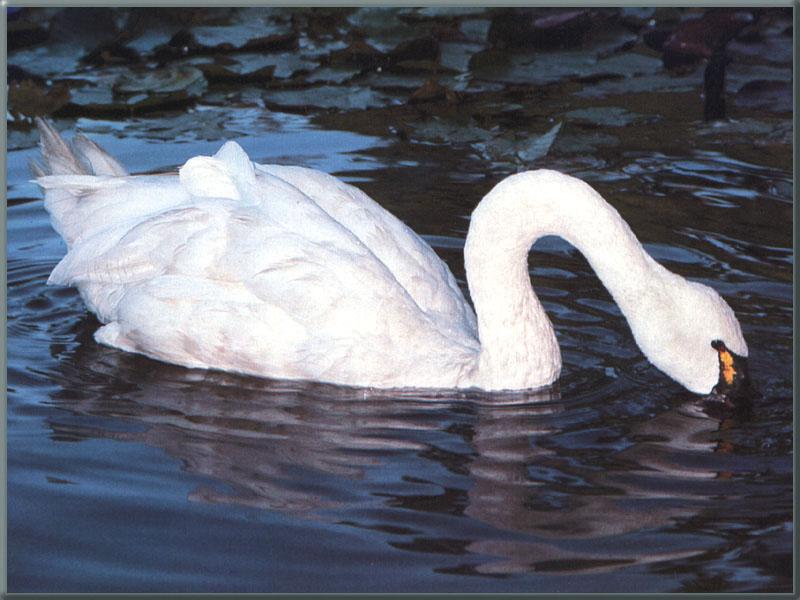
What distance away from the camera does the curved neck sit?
5.54 meters

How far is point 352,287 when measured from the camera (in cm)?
593

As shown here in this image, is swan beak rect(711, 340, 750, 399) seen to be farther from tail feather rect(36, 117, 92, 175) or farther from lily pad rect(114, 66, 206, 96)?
lily pad rect(114, 66, 206, 96)

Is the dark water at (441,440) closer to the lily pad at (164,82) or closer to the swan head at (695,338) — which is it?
the swan head at (695,338)

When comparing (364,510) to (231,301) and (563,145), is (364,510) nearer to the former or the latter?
(231,301)

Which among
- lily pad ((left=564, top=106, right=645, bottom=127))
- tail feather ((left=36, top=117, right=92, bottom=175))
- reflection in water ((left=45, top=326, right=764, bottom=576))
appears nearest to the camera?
reflection in water ((left=45, top=326, right=764, bottom=576))

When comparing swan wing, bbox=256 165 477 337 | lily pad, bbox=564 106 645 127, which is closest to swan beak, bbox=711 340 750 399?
swan wing, bbox=256 165 477 337

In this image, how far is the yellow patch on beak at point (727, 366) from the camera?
18.1 feet

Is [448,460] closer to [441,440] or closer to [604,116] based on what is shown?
[441,440]

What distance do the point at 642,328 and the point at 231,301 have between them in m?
1.73

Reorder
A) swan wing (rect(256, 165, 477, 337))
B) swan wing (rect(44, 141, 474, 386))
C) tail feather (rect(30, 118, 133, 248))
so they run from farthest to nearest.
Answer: tail feather (rect(30, 118, 133, 248)) < swan wing (rect(256, 165, 477, 337)) < swan wing (rect(44, 141, 474, 386))

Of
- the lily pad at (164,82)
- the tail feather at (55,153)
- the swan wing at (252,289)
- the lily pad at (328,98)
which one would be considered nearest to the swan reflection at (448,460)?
the swan wing at (252,289)

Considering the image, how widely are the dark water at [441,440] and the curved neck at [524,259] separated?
0.16 m

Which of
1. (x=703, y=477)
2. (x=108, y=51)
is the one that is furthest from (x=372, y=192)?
(x=703, y=477)

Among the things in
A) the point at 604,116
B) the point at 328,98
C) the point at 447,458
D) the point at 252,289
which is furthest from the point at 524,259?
the point at 328,98
